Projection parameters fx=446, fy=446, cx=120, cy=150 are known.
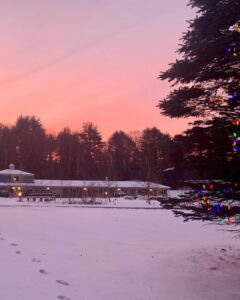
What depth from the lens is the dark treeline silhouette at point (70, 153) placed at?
9944 centimetres

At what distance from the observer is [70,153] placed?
10356cm

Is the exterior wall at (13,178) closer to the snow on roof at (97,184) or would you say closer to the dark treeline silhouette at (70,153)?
the snow on roof at (97,184)

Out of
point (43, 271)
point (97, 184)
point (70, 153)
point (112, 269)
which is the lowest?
point (112, 269)

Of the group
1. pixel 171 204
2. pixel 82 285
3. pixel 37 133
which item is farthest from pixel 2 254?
pixel 37 133

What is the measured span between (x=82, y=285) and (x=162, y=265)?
10.8 feet

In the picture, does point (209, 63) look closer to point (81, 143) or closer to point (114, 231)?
point (114, 231)

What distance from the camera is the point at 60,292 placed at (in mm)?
8273

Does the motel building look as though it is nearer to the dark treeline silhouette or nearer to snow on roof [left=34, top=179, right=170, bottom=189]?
snow on roof [left=34, top=179, right=170, bottom=189]

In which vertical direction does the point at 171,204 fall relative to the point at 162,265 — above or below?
above

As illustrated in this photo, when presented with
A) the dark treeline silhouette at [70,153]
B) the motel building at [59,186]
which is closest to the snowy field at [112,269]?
the motel building at [59,186]

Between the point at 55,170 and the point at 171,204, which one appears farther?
the point at 55,170

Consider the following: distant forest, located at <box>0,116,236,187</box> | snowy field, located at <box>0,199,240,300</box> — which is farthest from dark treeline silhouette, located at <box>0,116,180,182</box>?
snowy field, located at <box>0,199,240,300</box>

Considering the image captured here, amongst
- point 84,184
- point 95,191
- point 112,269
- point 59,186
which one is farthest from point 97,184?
point 112,269

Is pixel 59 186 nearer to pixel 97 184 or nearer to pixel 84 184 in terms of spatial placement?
pixel 84 184
